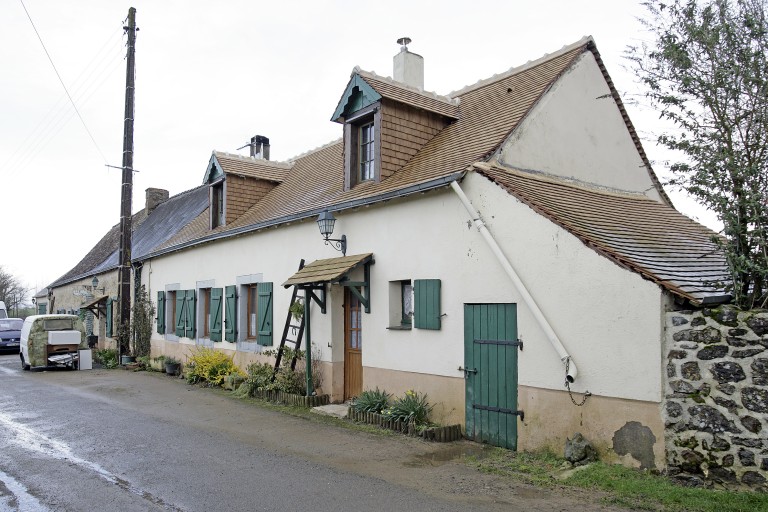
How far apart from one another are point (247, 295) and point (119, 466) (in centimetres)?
789

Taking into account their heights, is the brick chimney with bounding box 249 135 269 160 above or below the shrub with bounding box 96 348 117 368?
above

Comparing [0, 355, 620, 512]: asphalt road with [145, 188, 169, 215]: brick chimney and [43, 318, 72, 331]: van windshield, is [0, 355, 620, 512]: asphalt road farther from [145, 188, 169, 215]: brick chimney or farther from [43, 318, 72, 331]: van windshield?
[145, 188, 169, 215]: brick chimney

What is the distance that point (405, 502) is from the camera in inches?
235

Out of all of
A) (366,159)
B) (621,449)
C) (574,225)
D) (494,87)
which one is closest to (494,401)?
(621,449)

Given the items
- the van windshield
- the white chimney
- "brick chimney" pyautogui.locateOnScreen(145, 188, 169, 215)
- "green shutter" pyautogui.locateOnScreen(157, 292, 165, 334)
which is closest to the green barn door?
the white chimney

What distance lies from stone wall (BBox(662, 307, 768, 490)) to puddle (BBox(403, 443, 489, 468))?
8.19 feet

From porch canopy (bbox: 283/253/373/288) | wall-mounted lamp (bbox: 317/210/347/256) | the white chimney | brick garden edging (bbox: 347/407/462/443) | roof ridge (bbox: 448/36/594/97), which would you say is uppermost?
the white chimney

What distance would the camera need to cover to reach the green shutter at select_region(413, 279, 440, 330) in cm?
921

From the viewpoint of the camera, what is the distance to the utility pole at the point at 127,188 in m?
20.6

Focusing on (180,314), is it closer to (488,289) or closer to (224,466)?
(224,466)

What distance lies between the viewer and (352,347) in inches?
455

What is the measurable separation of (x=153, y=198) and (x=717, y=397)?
96.9ft

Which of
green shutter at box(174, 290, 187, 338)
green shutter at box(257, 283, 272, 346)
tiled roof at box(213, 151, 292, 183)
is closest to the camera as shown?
green shutter at box(257, 283, 272, 346)

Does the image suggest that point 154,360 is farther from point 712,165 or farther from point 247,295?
point 712,165
